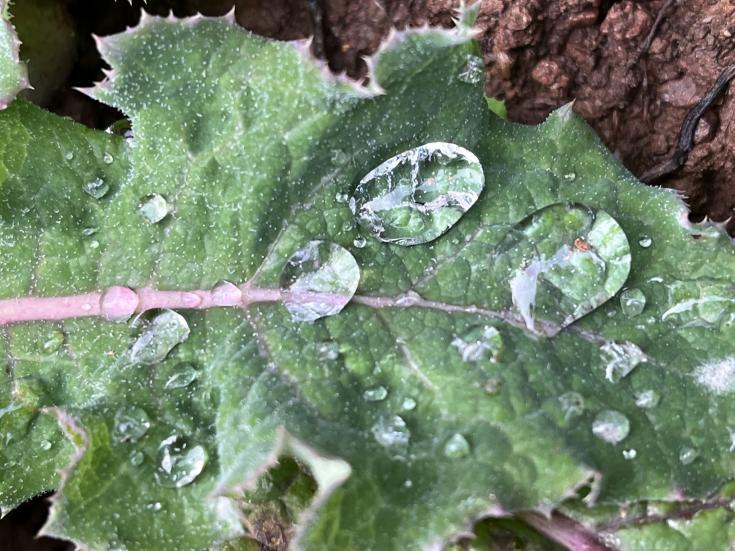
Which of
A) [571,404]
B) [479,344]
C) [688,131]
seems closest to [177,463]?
[479,344]

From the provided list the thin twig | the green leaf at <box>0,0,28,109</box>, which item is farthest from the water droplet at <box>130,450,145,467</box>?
the thin twig

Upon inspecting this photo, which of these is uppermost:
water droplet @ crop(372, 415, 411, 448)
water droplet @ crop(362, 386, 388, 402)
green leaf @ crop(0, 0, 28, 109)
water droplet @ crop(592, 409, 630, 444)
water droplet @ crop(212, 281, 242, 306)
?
green leaf @ crop(0, 0, 28, 109)

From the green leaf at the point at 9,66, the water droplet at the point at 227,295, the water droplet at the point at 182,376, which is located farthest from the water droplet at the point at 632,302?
the green leaf at the point at 9,66

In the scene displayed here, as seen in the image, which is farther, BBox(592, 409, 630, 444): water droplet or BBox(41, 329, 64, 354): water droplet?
BBox(41, 329, 64, 354): water droplet

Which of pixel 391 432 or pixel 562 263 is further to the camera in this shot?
pixel 562 263

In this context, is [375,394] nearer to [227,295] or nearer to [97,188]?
[227,295]

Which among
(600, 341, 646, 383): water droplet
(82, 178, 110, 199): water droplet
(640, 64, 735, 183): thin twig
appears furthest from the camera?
(640, 64, 735, 183): thin twig

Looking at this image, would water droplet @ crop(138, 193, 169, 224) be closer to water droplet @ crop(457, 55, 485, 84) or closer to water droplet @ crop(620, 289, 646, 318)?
water droplet @ crop(457, 55, 485, 84)
